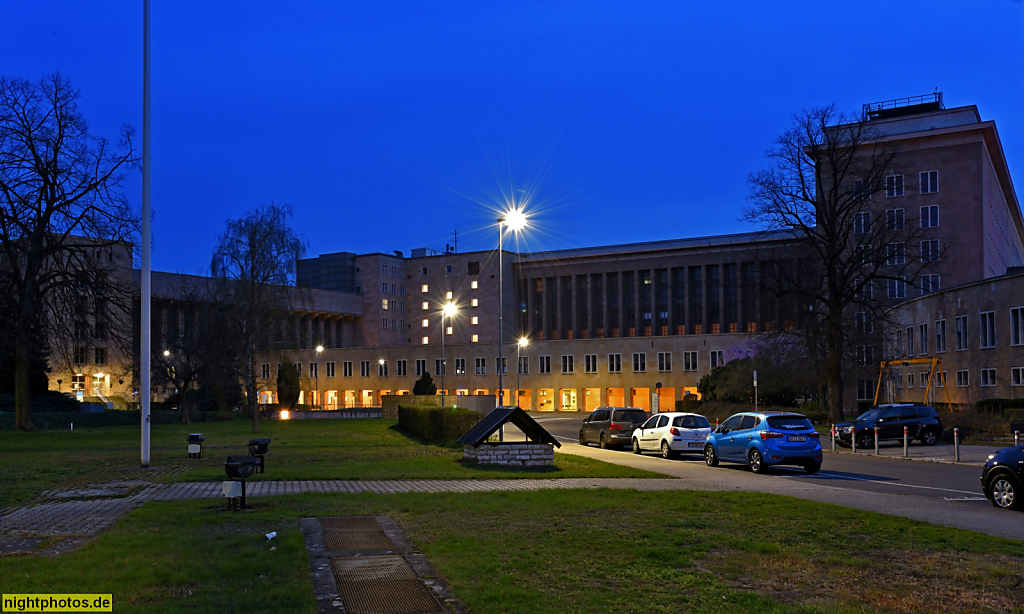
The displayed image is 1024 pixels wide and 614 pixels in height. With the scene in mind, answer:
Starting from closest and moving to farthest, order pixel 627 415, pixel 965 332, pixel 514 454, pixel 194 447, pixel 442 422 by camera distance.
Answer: pixel 514 454, pixel 194 447, pixel 442 422, pixel 627 415, pixel 965 332

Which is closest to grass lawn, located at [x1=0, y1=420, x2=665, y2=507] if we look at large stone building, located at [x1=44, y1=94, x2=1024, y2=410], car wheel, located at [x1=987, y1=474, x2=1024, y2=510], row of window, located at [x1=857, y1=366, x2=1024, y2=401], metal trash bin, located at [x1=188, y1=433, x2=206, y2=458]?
metal trash bin, located at [x1=188, y1=433, x2=206, y2=458]

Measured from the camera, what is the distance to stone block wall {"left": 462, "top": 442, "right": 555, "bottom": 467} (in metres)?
22.6

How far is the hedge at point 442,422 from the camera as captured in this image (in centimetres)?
2886

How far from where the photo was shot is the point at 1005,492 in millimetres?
15234

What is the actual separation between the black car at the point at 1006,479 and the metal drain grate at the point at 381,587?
10.9 metres

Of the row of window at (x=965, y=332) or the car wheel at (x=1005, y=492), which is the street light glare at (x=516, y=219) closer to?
the car wheel at (x=1005, y=492)

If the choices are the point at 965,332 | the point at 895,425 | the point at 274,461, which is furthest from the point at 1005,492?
the point at 965,332

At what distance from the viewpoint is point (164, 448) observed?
103 feet

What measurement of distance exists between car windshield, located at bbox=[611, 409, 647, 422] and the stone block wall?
1292 cm

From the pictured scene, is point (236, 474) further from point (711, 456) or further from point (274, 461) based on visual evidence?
point (711, 456)

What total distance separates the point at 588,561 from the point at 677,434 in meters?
20.6

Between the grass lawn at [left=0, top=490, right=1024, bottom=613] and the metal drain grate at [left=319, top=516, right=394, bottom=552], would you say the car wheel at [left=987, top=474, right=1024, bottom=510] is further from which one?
the metal drain grate at [left=319, top=516, right=394, bottom=552]

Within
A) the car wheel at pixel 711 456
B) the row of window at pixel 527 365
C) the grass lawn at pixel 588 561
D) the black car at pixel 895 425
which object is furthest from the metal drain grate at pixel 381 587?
the row of window at pixel 527 365

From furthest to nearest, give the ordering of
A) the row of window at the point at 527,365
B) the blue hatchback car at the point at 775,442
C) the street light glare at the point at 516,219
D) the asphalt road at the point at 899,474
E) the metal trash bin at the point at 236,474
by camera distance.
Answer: the row of window at the point at 527,365
the street light glare at the point at 516,219
the blue hatchback car at the point at 775,442
the asphalt road at the point at 899,474
the metal trash bin at the point at 236,474
